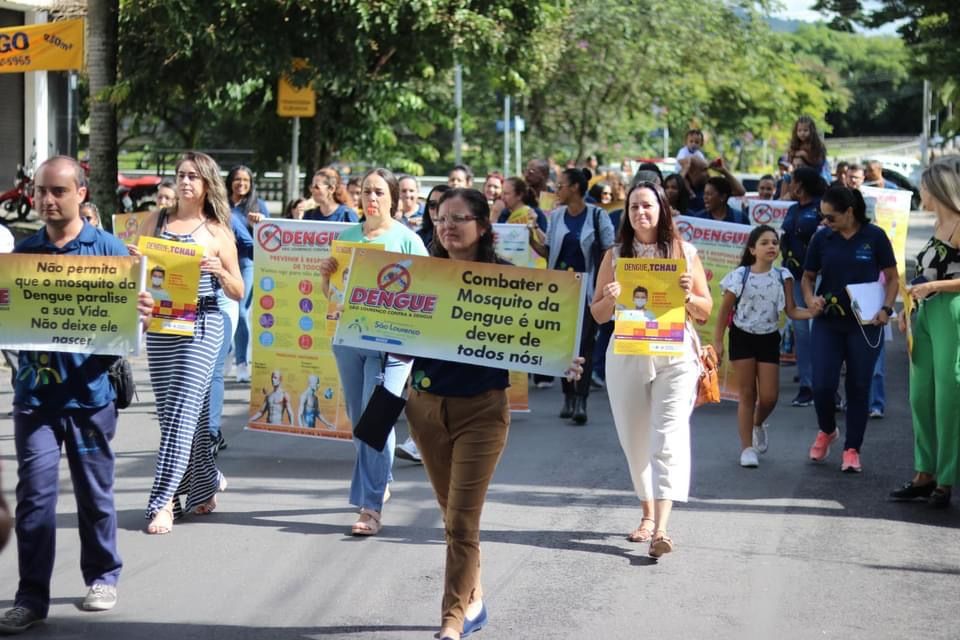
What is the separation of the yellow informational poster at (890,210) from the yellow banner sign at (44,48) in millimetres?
10358

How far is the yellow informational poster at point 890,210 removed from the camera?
12734mm

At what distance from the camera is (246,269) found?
12344mm

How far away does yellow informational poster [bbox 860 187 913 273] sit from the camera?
12734mm

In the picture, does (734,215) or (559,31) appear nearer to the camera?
(734,215)

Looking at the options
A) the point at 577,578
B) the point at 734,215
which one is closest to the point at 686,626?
the point at 577,578

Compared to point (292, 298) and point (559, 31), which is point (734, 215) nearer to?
point (292, 298)

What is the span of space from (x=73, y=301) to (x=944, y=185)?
188 inches

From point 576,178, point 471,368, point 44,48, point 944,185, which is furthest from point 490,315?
point 44,48

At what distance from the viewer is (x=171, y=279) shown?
7.09m

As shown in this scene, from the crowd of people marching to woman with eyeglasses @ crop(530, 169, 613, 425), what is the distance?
0.05 ft

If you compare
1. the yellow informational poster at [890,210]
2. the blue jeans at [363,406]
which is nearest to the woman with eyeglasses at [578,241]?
the yellow informational poster at [890,210]

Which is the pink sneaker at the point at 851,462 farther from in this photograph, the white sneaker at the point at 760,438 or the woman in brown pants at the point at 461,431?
the woman in brown pants at the point at 461,431

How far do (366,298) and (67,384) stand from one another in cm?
128

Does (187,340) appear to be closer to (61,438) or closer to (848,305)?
(61,438)
